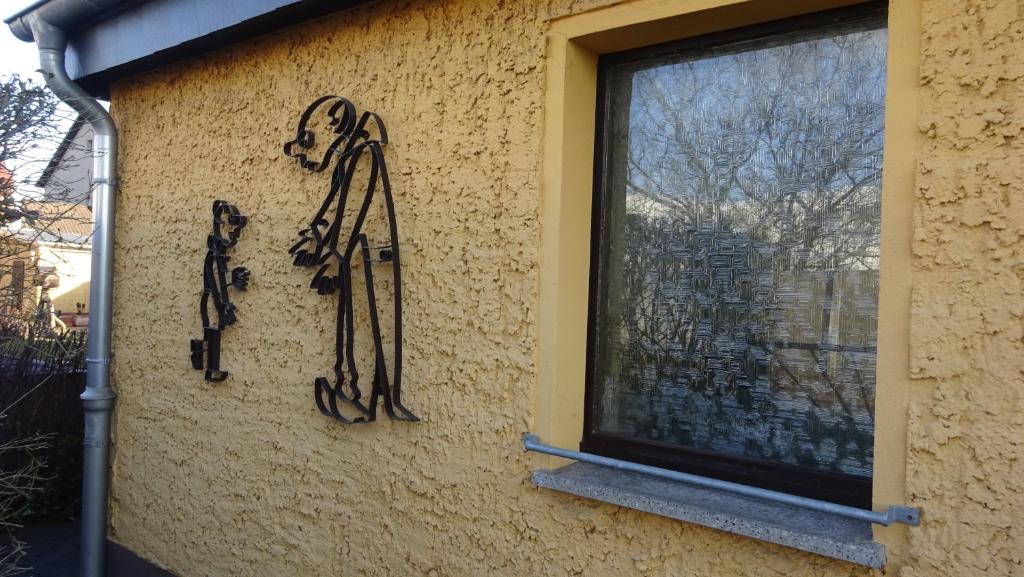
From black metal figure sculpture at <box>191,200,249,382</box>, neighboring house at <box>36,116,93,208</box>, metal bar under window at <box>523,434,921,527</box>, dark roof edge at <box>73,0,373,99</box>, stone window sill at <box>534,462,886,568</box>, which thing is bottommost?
stone window sill at <box>534,462,886,568</box>

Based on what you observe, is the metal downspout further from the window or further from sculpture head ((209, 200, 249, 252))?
the window

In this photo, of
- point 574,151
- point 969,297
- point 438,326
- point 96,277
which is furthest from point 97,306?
point 969,297

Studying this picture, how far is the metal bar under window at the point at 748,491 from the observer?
75.0 inches

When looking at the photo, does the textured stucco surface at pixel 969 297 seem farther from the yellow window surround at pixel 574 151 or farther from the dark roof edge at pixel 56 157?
the dark roof edge at pixel 56 157

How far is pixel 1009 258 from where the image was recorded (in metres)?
1.81

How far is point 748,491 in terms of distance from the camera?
7.08 ft

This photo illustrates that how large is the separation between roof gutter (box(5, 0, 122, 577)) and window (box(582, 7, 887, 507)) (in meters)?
3.44

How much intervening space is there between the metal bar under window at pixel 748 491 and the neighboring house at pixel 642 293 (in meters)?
0.01

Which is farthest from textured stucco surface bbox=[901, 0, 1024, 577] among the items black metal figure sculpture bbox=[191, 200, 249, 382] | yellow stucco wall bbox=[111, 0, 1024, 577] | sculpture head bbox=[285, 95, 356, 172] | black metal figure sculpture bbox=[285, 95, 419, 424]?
black metal figure sculpture bbox=[191, 200, 249, 382]

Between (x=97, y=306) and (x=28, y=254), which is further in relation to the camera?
(x=97, y=306)

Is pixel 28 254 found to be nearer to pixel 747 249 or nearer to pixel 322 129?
pixel 322 129

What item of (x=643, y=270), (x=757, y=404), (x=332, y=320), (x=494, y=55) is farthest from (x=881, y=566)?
(x=332, y=320)

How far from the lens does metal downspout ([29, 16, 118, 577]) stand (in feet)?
15.1

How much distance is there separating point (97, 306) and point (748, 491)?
4.19m
